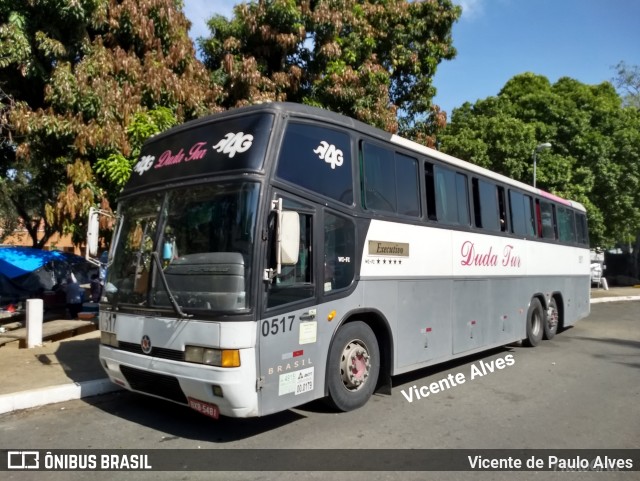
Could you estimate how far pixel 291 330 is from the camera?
207 inches

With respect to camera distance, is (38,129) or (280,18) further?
(280,18)

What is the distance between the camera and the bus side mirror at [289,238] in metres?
4.89

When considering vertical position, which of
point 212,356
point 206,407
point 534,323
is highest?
point 212,356

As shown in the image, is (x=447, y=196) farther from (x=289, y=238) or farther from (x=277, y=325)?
(x=277, y=325)

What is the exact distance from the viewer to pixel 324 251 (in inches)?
225

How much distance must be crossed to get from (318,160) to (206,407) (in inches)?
109

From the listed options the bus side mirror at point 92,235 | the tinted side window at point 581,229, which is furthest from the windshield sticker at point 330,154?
the tinted side window at point 581,229

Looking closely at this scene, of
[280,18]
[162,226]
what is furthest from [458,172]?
[280,18]

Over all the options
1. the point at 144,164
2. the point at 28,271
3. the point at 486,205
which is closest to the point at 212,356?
the point at 144,164

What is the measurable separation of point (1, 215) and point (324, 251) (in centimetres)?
3159

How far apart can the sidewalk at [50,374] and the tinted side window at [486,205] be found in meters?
6.25

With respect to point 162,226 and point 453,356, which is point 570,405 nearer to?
point 453,356

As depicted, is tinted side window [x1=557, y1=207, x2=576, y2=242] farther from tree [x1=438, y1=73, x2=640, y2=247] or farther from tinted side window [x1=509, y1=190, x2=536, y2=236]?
tree [x1=438, y1=73, x2=640, y2=247]

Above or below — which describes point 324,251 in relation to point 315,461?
above
